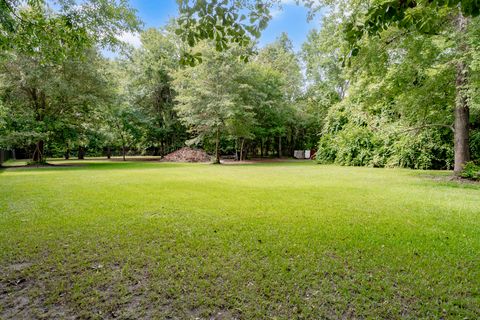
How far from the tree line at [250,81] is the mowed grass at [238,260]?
1911 millimetres

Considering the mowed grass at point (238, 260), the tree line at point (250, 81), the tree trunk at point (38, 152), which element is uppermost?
the tree line at point (250, 81)

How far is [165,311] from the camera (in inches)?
75.6

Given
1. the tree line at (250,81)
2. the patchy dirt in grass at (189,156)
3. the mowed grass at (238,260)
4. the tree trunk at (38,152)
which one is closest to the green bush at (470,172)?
the tree line at (250,81)

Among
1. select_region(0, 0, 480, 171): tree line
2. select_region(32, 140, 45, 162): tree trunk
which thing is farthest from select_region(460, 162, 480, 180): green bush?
select_region(32, 140, 45, 162): tree trunk

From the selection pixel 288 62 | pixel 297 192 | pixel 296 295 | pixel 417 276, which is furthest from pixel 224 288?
pixel 288 62

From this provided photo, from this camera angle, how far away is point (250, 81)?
60.8 feet

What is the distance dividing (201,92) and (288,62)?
14.3 meters

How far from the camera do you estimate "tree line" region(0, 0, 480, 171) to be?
2.28 metres

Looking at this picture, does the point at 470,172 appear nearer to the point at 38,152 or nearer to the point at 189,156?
the point at 189,156

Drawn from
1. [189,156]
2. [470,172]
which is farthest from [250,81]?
[470,172]

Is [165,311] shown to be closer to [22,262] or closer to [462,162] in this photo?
[22,262]

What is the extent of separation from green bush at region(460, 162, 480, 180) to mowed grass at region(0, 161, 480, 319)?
13.8 feet

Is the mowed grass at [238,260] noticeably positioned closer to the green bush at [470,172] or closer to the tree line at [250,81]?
the tree line at [250,81]

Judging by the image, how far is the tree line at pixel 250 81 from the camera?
2.28 meters
